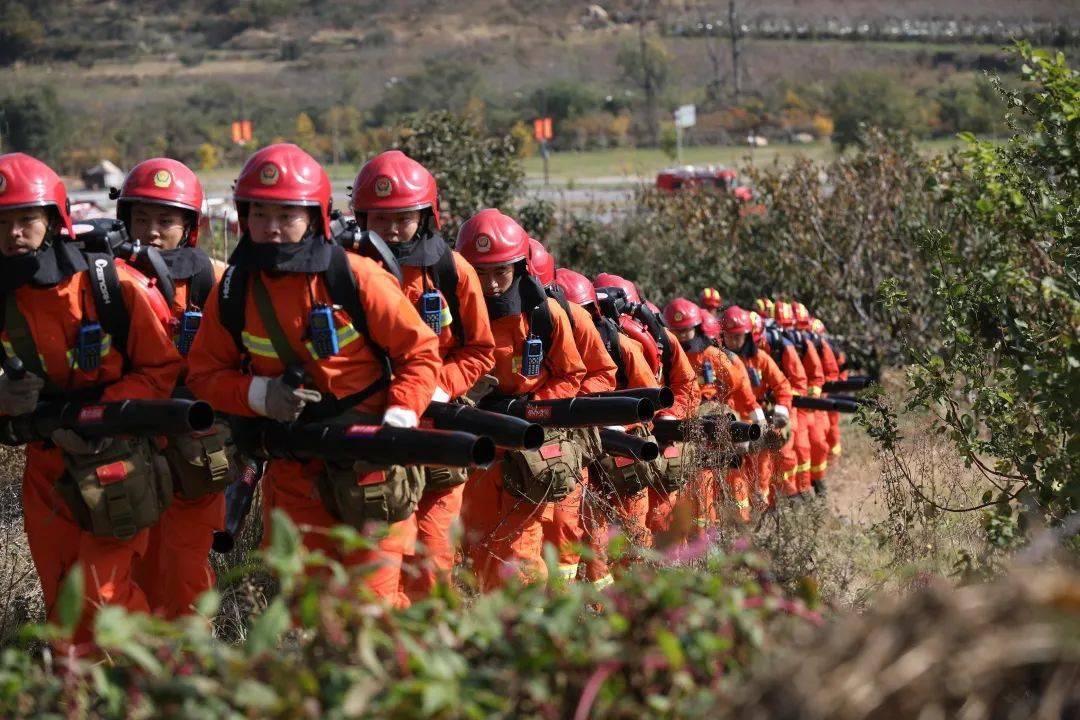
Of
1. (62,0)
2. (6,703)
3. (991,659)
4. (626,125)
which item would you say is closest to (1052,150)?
(991,659)

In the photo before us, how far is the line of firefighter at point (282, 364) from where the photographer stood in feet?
17.2

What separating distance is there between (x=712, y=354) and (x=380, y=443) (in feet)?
21.2

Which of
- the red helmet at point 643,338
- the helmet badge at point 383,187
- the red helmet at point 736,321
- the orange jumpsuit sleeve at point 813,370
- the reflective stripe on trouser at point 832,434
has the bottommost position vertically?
the reflective stripe on trouser at point 832,434

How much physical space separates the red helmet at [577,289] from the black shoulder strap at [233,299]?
3.56 meters

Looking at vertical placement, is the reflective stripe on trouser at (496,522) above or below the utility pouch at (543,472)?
below

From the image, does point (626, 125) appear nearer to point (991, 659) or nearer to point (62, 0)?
point (62, 0)

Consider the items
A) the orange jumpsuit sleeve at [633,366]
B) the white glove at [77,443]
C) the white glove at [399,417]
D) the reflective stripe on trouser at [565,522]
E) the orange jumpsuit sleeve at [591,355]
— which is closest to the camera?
the white glove at [399,417]

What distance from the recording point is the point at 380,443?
4992 mm

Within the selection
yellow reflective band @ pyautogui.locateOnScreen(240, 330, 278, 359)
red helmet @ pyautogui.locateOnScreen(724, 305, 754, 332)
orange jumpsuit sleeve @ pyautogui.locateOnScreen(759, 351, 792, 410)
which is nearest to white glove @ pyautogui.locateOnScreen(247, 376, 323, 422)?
yellow reflective band @ pyautogui.locateOnScreen(240, 330, 278, 359)

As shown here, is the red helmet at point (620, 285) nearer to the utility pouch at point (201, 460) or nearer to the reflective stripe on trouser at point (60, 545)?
the utility pouch at point (201, 460)

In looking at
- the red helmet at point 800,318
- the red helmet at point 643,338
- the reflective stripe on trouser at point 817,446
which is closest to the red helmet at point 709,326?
the red helmet at point 643,338

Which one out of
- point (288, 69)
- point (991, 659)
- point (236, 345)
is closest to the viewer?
point (991, 659)

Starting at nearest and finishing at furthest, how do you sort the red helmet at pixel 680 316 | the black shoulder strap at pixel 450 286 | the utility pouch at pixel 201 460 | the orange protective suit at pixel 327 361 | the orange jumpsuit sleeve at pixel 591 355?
the orange protective suit at pixel 327 361
the utility pouch at pixel 201 460
the black shoulder strap at pixel 450 286
the orange jumpsuit sleeve at pixel 591 355
the red helmet at pixel 680 316

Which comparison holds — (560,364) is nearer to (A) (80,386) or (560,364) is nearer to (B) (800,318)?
(A) (80,386)
